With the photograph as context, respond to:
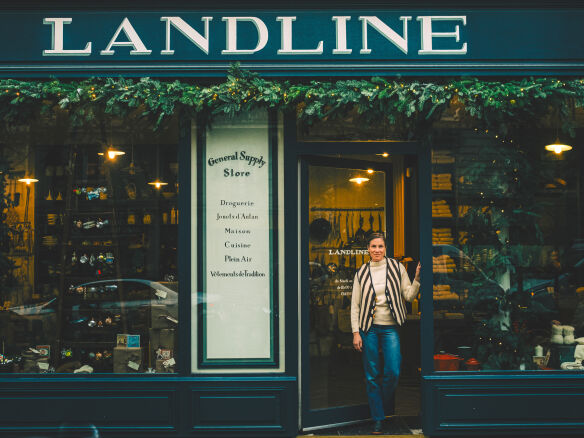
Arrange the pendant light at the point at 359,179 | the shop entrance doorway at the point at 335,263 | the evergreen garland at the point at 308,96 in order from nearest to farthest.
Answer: the evergreen garland at the point at 308,96, the shop entrance doorway at the point at 335,263, the pendant light at the point at 359,179

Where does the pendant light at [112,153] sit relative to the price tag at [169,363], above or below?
above

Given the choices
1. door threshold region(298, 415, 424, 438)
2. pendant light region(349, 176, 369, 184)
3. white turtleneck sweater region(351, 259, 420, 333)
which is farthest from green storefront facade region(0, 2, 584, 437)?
pendant light region(349, 176, 369, 184)

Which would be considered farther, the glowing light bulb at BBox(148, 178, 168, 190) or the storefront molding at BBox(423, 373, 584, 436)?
the glowing light bulb at BBox(148, 178, 168, 190)

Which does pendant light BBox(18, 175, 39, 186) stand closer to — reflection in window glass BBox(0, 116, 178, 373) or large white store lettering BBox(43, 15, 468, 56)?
reflection in window glass BBox(0, 116, 178, 373)

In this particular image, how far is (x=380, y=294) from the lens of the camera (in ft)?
21.9

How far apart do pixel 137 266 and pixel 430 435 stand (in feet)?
12.0

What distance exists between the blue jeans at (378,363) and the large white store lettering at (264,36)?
121 inches

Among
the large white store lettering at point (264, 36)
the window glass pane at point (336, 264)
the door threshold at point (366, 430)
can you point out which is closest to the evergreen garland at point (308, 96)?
the large white store lettering at point (264, 36)

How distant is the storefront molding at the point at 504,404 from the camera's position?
6242mm

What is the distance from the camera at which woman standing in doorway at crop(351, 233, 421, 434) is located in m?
6.61

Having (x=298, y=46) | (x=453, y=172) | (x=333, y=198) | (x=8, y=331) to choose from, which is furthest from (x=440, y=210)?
(x=8, y=331)

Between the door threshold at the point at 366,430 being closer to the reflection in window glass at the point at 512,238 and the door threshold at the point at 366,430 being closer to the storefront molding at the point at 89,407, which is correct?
the reflection in window glass at the point at 512,238

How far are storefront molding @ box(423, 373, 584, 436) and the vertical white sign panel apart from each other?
1.90 metres

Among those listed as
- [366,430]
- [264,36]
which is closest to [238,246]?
[264,36]
